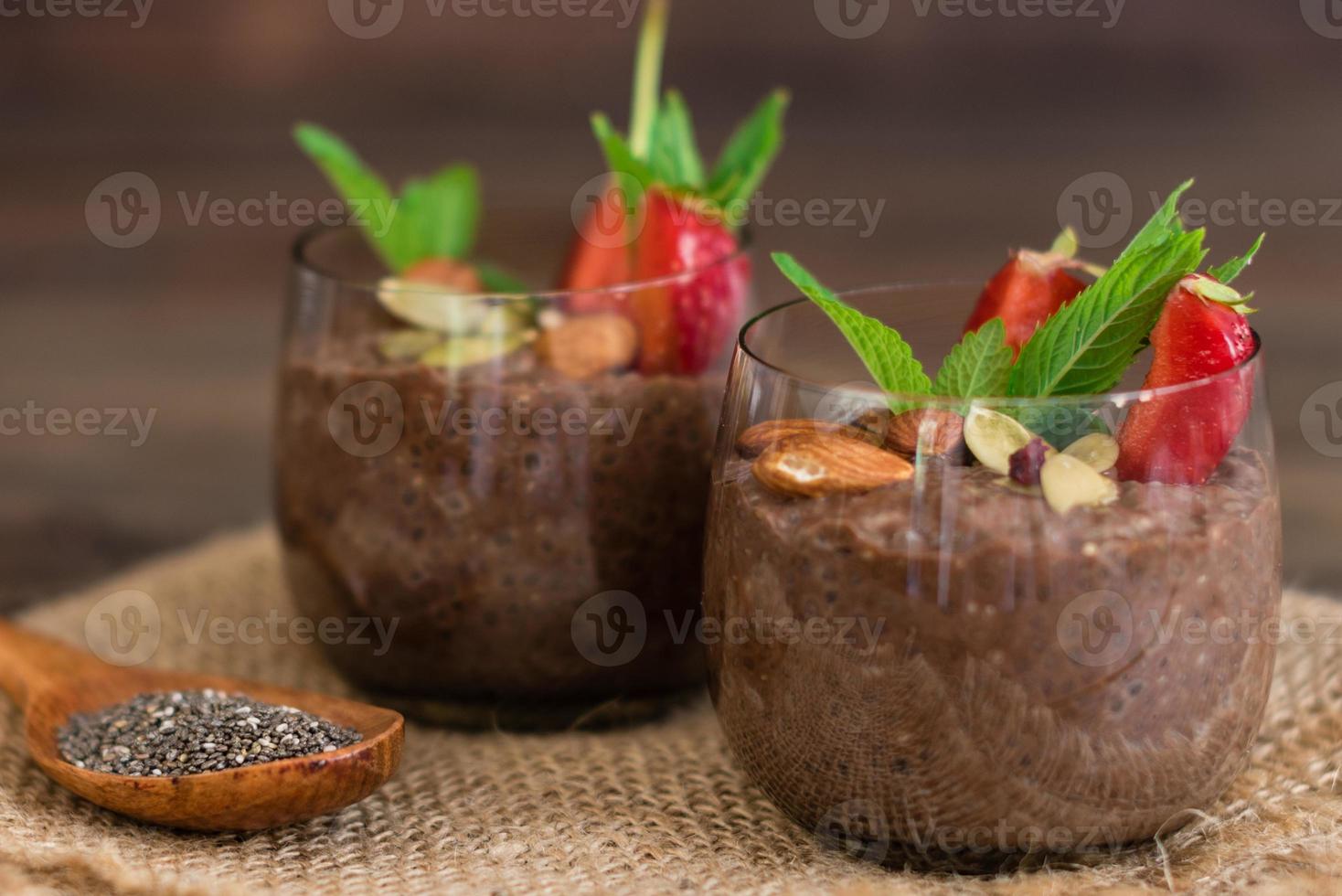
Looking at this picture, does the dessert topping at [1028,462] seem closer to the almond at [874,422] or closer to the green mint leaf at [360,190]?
the almond at [874,422]

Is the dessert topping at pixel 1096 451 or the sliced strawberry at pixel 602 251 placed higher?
the sliced strawberry at pixel 602 251

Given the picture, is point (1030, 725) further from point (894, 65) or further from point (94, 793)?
point (894, 65)

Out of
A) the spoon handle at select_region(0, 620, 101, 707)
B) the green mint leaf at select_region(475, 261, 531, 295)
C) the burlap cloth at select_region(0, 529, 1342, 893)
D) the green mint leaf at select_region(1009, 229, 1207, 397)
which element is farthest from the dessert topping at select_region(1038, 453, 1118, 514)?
the spoon handle at select_region(0, 620, 101, 707)

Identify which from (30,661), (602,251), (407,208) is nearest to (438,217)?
(407,208)

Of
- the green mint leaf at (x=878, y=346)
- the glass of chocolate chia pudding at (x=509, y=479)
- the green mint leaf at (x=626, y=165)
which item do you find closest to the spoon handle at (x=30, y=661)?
the glass of chocolate chia pudding at (x=509, y=479)

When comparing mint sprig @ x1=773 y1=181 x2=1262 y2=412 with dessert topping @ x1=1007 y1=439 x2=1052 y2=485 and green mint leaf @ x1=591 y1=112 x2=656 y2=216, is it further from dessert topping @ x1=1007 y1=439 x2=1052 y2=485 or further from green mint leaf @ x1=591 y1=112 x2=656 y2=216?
green mint leaf @ x1=591 y1=112 x2=656 y2=216

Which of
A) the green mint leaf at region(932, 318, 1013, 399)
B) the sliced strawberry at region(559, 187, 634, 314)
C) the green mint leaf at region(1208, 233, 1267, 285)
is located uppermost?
the green mint leaf at region(1208, 233, 1267, 285)
